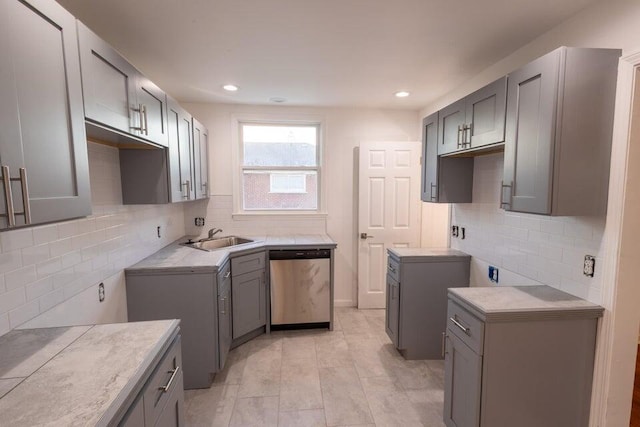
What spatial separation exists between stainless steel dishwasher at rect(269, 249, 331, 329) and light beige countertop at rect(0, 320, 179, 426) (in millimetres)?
1744

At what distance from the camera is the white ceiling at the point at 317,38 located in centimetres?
165

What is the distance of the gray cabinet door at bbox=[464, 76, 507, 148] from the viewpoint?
6.10 ft

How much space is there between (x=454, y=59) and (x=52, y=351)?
2888 millimetres

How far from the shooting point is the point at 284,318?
3.21m

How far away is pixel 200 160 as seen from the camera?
10.4ft

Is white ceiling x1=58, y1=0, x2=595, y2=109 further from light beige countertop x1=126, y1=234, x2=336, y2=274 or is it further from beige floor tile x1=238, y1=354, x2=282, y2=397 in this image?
beige floor tile x1=238, y1=354, x2=282, y2=397

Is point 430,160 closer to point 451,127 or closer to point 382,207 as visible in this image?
point 451,127

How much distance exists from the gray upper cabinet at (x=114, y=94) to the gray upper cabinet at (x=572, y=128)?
6.88 feet

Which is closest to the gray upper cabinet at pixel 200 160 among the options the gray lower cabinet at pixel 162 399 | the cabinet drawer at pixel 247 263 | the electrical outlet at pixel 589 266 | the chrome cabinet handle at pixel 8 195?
the cabinet drawer at pixel 247 263

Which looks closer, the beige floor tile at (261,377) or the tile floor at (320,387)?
the tile floor at (320,387)

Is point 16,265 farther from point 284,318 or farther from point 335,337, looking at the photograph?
point 335,337

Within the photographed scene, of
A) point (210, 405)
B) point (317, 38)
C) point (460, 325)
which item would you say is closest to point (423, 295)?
point (460, 325)

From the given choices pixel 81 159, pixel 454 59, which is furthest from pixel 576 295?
pixel 81 159

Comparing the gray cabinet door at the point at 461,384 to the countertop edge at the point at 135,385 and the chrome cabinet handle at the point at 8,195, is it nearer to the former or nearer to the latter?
the countertop edge at the point at 135,385
